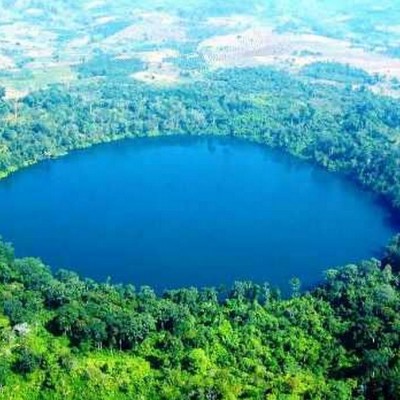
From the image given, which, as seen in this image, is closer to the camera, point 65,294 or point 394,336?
point 394,336

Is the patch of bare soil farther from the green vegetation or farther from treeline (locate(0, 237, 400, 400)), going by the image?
treeline (locate(0, 237, 400, 400))

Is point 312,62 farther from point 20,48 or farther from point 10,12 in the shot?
point 10,12

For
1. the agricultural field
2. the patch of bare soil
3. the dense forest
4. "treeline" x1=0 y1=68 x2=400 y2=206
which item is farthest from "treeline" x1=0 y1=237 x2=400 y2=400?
the patch of bare soil

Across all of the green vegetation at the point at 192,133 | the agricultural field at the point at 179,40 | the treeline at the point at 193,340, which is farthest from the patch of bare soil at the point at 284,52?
the treeline at the point at 193,340

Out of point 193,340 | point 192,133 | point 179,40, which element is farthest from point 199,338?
point 179,40

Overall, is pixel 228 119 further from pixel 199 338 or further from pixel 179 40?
pixel 199 338

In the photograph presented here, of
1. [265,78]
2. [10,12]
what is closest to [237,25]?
[265,78]

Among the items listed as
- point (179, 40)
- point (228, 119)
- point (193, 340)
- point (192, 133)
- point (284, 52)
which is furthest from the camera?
point (179, 40)
